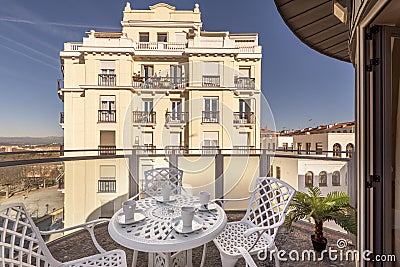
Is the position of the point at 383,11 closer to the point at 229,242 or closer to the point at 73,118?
the point at 229,242

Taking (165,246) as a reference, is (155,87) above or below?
above

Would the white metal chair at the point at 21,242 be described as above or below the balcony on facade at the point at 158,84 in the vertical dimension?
below

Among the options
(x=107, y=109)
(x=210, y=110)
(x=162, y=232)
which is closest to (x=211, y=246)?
(x=162, y=232)

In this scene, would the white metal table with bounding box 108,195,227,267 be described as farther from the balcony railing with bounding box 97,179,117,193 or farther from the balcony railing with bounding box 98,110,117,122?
the balcony railing with bounding box 98,110,117,122

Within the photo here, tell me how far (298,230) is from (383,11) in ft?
7.25

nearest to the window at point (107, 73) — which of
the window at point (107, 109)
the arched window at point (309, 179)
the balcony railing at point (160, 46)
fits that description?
the window at point (107, 109)

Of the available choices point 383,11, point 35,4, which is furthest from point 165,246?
point 35,4

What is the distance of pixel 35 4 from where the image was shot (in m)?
8.18

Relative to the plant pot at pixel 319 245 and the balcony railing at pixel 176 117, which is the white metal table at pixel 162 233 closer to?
the plant pot at pixel 319 245

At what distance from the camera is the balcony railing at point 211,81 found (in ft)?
27.0

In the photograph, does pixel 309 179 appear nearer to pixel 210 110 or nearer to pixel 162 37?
pixel 210 110

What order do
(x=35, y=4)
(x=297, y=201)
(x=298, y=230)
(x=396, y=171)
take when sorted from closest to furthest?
(x=396, y=171) → (x=297, y=201) → (x=298, y=230) → (x=35, y=4)

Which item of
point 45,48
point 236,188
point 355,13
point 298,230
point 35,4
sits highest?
point 35,4

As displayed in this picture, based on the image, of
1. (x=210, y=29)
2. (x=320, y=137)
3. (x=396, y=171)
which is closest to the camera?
(x=396, y=171)
